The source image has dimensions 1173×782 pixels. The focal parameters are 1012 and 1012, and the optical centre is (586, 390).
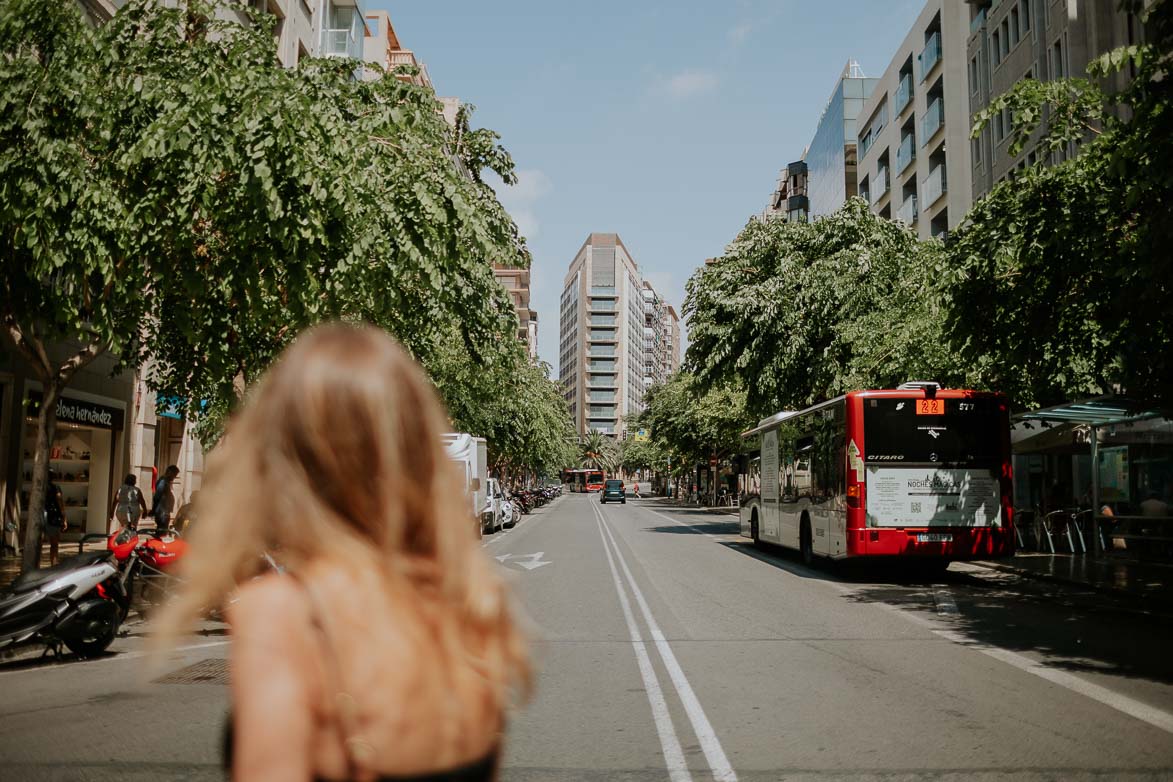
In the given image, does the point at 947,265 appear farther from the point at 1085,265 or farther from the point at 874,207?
the point at 874,207

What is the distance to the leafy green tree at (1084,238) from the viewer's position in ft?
32.7

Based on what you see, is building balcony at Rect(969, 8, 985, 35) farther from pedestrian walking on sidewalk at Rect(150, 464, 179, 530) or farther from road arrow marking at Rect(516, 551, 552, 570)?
pedestrian walking on sidewalk at Rect(150, 464, 179, 530)

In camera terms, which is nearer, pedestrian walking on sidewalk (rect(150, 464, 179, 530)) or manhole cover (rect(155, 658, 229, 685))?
manhole cover (rect(155, 658, 229, 685))

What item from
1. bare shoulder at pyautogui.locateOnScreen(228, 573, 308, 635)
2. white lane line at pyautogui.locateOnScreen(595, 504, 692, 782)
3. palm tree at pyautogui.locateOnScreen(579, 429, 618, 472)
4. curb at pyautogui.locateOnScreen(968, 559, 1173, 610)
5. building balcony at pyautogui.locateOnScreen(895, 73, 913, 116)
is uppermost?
building balcony at pyautogui.locateOnScreen(895, 73, 913, 116)

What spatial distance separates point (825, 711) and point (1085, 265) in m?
8.44

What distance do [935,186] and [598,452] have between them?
424 feet

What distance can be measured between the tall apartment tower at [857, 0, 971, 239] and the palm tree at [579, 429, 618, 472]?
11553 centimetres

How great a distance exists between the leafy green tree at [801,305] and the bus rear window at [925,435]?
7789 mm

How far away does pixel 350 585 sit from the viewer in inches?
61.4

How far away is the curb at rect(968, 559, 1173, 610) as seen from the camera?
46.1 feet

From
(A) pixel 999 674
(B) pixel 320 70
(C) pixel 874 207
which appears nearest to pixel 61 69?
(B) pixel 320 70

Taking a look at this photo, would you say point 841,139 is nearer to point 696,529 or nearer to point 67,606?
point 696,529

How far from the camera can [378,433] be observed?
1600mm

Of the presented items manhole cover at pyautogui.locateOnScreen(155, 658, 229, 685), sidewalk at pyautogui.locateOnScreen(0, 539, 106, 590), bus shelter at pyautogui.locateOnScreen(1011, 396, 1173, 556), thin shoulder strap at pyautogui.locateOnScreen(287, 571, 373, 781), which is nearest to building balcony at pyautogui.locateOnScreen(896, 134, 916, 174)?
bus shelter at pyautogui.locateOnScreen(1011, 396, 1173, 556)
